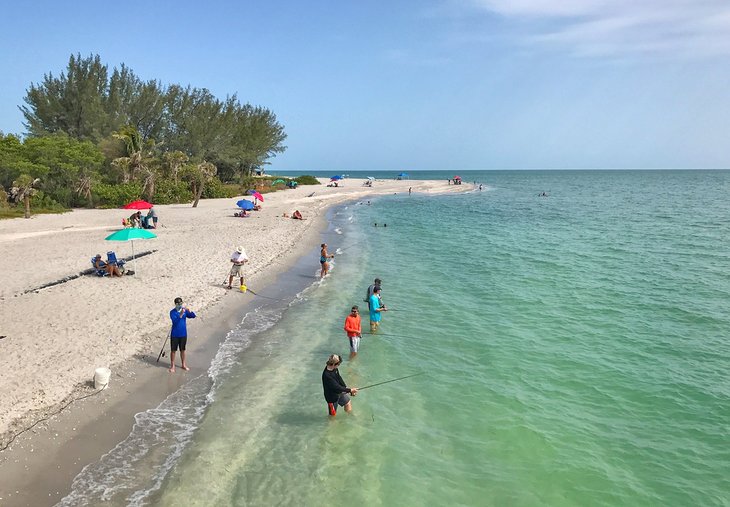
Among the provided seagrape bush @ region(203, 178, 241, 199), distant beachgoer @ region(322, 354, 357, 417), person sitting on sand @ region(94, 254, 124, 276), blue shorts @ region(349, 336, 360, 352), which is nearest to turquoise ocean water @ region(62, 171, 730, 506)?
blue shorts @ region(349, 336, 360, 352)

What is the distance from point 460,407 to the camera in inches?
424

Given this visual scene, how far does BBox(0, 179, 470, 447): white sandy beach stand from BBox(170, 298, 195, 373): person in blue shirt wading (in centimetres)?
101

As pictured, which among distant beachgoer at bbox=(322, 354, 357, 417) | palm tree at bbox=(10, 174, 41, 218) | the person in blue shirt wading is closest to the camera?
distant beachgoer at bbox=(322, 354, 357, 417)

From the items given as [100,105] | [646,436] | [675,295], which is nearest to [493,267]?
[675,295]

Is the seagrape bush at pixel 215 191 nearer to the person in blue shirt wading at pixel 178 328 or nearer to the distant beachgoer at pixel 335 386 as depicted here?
the person in blue shirt wading at pixel 178 328

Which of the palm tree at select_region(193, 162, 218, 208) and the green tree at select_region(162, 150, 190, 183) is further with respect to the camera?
the palm tree at select_region(193, 162, 218, 208)

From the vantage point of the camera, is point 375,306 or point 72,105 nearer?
point 375,306

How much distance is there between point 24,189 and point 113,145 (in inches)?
539

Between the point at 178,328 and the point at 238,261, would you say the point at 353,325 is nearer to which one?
the point at 178,328

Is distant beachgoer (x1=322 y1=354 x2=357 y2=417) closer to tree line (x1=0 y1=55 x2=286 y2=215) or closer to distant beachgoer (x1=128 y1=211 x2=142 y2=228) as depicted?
distant beachgoer (x1=128 y1=211 x2=142 y2=228)

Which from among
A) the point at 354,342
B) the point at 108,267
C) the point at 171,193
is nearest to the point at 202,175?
the point at 171,193

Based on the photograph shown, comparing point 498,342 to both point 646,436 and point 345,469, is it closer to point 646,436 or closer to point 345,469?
point 646,436

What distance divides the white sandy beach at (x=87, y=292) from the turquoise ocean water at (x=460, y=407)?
2.07m

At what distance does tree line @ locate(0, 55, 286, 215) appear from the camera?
3600cm
